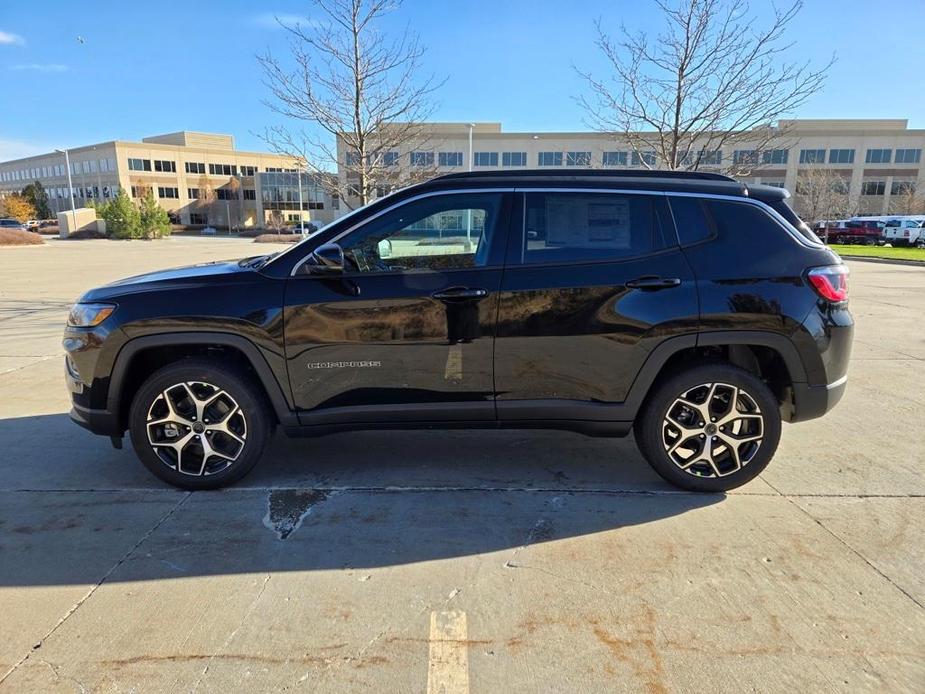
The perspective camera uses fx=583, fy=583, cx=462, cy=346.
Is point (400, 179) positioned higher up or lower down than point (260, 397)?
higher up

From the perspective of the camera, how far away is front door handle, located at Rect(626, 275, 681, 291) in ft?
11.2

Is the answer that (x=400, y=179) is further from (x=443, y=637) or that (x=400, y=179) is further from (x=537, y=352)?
(x=443, y=637)

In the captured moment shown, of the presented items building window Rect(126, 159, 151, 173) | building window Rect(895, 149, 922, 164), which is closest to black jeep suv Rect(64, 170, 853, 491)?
building window Rect(895, 149, 922, 164)

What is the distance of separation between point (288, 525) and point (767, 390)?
2929 millimetres

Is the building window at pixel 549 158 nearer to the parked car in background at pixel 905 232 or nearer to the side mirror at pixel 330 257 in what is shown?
the parked car in background at pixel 905 232

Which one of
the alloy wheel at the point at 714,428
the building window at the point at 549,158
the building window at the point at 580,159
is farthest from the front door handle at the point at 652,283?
the building window at the point at 549,158

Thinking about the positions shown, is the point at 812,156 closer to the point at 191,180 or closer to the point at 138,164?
the point at 191,180

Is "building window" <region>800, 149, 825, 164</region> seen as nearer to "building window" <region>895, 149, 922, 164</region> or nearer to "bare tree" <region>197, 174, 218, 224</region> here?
"building window" <region>895, 149, 922, 164</region>

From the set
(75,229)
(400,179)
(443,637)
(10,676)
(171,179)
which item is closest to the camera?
(10,676)

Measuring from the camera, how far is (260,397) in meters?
3.60

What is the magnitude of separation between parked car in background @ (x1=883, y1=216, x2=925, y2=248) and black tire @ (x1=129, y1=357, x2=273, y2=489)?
47.4 m

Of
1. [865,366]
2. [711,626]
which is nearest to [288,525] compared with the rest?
[711,626]

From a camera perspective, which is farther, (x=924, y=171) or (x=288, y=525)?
(x=924, y=171)

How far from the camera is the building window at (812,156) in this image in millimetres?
71750
